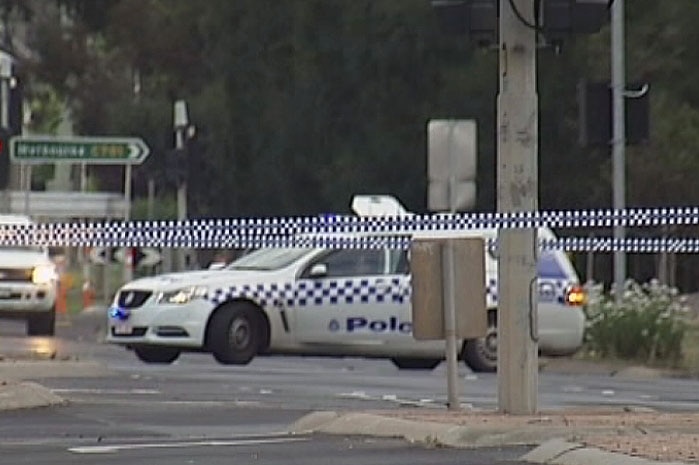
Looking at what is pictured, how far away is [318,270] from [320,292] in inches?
9.8

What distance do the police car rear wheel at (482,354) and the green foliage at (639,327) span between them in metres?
3.32

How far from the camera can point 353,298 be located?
21969mm

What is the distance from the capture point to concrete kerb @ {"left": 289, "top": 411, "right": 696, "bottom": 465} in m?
10.8

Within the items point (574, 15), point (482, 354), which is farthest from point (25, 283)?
point (574, 15)

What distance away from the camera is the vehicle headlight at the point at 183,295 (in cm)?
2173

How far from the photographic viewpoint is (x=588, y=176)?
136 feet

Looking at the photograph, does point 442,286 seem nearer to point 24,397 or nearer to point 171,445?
point 171,445

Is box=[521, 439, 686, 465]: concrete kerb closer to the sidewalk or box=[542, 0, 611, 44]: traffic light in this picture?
the sidewalk

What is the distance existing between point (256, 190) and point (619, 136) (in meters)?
23.7

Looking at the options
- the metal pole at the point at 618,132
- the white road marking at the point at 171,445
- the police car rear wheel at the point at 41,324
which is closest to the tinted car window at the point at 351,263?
the metal pole at the point at 618,132

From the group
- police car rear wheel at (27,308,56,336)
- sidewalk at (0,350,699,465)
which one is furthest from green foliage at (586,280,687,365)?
sidewalk at (0,350,699,465)

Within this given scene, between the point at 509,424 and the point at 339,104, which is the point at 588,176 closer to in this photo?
the point at 339,104

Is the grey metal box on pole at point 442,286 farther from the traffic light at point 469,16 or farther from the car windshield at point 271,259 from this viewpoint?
the car windshield at point 271,259

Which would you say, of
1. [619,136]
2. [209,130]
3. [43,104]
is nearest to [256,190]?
[209,130]
